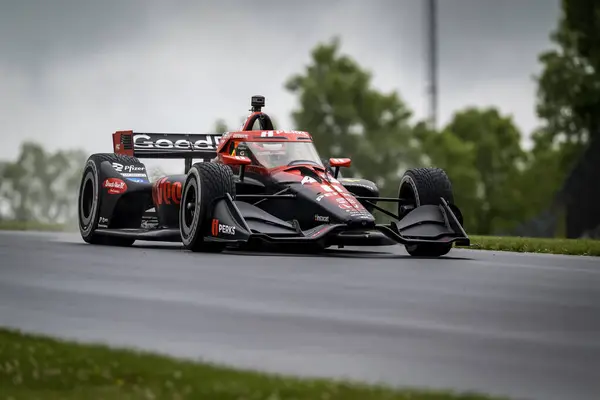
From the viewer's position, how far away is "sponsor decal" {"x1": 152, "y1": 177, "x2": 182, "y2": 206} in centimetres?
1999

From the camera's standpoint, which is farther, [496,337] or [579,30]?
[579,30]

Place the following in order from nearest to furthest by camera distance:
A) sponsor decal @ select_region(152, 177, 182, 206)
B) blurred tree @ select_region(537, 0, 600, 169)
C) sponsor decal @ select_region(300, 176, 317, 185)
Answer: sponsor decal @ select_region(300, 176, 317, 185) → sponsor decal @ select_region(152, 177, 182, 206) → blurred tree @ select_region(537, 0, 600, 169)

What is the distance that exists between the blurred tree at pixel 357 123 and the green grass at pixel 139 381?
180ft

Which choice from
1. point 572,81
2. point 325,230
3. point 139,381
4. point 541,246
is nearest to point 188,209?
point 325,230

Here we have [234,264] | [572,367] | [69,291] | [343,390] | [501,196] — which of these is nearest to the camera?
[343,390]

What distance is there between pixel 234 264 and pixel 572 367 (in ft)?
27.0

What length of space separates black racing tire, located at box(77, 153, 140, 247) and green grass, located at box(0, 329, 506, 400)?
12.7 metres

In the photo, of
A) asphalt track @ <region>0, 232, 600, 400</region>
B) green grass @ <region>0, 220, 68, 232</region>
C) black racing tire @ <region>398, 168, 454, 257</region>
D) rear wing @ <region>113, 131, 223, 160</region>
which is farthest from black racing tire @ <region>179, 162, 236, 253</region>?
green grass @ <region>0, 220, 68, 232</region>

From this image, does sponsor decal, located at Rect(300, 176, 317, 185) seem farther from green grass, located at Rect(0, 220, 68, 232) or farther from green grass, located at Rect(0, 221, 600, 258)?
green grass, located at Rect(0, 220, 68, 232)

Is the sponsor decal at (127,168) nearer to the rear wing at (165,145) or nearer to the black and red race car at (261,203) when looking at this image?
the black and red race car at (261,203)

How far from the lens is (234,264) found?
16.3m

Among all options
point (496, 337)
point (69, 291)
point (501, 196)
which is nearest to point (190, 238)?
point (69, 291)

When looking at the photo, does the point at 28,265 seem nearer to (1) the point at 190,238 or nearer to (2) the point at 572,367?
(1) the point at 190,238

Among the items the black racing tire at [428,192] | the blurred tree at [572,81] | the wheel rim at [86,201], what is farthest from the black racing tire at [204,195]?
the blurred tree at [572,81]
